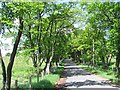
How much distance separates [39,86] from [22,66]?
4256 mm

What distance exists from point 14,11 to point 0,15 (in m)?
0.53

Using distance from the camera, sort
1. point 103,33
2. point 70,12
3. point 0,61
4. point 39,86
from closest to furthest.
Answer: point 0,61
point 39,86
point 70,12
point 103,33

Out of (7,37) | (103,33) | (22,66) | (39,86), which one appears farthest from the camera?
(103,33)

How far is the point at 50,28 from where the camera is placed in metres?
20.4

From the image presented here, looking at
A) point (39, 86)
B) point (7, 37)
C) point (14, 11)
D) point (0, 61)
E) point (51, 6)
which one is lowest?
point (39, 86)

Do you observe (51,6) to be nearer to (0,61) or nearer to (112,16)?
(112,16)

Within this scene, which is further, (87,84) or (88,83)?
(88,83)

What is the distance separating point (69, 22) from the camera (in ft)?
67.6

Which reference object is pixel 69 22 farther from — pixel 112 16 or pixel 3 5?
pixel 3 5

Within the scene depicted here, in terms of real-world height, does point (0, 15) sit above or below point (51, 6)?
below

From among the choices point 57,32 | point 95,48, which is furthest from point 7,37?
point 95,48

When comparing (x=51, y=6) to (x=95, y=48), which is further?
(x=95, y=48)

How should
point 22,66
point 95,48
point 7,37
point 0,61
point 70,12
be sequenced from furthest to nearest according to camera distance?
point 95,48, point 70,12, point 22,66, point 7,37, point 0,61

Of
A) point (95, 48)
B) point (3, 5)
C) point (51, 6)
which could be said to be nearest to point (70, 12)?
point (51, 6)
